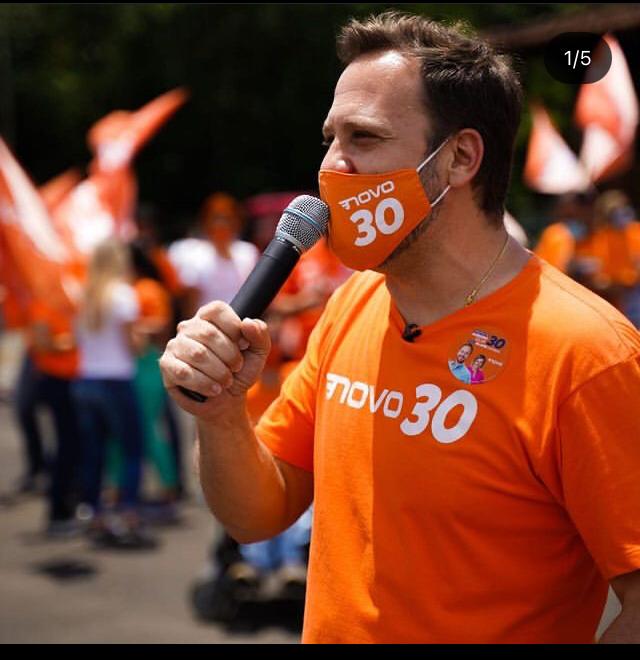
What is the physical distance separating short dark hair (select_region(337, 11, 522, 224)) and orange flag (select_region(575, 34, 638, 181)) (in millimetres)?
4113

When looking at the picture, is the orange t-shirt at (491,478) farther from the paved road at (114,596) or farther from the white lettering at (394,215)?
the paved road at (114,596)

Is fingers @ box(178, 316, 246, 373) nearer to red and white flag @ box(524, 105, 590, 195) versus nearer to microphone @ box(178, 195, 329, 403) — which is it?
microphone @ box(178, 195, 329, 403)

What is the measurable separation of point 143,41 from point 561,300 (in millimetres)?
23211

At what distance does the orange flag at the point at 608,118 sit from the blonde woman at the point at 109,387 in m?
3.16

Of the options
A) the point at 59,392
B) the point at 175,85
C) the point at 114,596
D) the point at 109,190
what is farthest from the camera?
the point at 175,85

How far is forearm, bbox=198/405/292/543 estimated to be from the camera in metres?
1.98

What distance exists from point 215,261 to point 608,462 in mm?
6717

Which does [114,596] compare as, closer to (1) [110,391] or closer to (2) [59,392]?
(1) [110,391]

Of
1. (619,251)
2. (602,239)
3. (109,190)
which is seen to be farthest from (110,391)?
(619,251)

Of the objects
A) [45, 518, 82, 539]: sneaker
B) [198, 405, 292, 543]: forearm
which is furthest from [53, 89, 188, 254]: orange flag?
[198, 405, 292, 543]: forearm

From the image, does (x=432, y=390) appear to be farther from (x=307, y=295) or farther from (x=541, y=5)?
(x=307, y=295)

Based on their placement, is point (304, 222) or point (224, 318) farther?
point (304, 222)

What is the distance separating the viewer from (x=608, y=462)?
→ 1.69 metres

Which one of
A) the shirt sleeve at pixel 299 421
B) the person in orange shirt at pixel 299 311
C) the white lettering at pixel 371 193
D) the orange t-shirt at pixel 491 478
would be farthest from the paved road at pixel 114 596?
the white lettering at pixel 371 193
